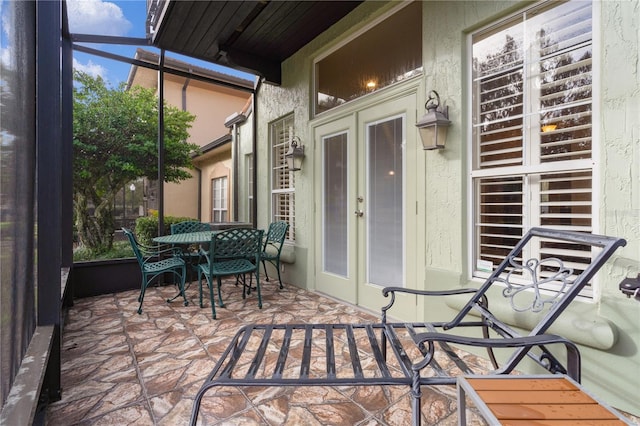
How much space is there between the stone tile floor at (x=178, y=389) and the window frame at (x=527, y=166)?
3.80 feet

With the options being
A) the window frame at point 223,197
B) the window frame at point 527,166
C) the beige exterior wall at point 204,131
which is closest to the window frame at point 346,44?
the window frame at point 527,166

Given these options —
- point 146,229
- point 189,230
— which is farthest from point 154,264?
point 146,229

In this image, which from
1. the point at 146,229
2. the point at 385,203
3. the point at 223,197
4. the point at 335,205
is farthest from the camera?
the point at 223,197

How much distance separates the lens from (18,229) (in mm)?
1528

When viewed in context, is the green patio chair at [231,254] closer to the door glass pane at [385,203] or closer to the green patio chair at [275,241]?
the green patio chair at [275,241]

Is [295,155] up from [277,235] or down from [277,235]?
up

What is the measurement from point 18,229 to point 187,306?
244 cm

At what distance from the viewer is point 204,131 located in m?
7.87

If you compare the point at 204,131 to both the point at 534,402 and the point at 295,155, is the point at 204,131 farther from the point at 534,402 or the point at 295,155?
the point at 534,402

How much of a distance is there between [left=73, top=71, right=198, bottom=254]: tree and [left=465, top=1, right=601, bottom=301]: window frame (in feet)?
14.3

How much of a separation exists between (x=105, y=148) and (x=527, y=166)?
5106 millimetres

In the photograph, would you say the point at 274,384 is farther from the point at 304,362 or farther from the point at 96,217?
the point at 96,217

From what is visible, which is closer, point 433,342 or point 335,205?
point 433,342

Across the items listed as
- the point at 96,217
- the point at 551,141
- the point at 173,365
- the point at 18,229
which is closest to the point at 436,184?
the point at 551,141
